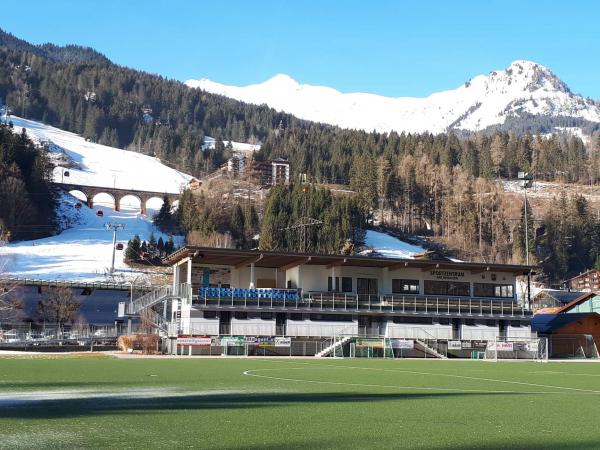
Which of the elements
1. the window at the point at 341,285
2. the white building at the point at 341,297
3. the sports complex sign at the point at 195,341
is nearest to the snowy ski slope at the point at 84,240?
the white building at the point at 341,297

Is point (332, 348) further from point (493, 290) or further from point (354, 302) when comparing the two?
point (493, 290)

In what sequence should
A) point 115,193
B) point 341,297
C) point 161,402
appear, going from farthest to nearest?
1. point 115,193
2. point 341,297
3. point 161,402

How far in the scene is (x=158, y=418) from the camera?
37.6 feet

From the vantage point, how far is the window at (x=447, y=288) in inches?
2411

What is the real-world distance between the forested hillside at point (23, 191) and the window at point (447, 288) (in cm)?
8514

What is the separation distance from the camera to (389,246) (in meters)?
136

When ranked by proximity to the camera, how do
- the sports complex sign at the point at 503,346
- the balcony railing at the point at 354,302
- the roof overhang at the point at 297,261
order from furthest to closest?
1. the roof overhang at the point at 297,261
2. the sports complex sign at the point at 503,346
3. the balcony railing at the point at 354,302

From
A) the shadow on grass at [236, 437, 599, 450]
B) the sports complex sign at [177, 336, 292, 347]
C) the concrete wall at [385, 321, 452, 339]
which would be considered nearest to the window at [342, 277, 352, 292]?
the concrete wall at [385, 321, 452, 339]

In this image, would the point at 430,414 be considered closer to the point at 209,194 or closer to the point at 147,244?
the point at 147,244

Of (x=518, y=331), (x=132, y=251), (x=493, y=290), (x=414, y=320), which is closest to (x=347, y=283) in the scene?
(x=414, y=320)

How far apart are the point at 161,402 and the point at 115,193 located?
16423 cm

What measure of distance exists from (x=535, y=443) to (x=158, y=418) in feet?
18.0

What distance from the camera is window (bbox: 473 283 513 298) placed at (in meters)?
62.6

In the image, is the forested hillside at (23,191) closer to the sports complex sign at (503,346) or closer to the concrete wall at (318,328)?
the concrete wall at (318,328)
